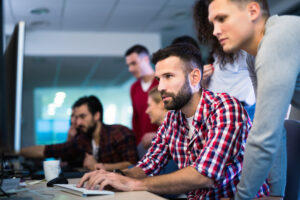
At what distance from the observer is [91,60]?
677cm

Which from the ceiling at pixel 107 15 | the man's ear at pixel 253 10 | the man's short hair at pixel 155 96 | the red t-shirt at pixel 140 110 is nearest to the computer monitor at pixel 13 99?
the man's ear at pixel 253 10

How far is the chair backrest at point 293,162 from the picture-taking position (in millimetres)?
1200

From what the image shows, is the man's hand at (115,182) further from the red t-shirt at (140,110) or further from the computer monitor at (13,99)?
the red t-shirt at (140,110)

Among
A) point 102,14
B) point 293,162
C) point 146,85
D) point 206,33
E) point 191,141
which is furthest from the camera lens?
point 102,14

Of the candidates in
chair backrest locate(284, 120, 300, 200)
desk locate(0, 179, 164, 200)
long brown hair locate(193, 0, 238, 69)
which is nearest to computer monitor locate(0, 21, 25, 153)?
desk locate(0, 179, 164, 200)

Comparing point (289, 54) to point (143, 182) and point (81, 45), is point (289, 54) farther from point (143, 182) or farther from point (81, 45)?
point (81, 45)

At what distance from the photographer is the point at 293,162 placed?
4.04 ft

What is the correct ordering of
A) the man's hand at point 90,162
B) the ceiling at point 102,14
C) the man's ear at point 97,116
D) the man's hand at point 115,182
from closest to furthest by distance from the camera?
the man's hand at point 115,182
the man's hand at point 90,162
the man's ear at point 97,116
the ceiling at point 102,14

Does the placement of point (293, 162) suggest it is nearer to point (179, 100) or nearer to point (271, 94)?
point (271, 94)

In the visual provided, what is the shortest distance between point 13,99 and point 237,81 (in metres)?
1.32

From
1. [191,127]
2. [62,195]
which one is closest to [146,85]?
[191,127]

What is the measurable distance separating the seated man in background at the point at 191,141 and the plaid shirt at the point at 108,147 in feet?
3.62

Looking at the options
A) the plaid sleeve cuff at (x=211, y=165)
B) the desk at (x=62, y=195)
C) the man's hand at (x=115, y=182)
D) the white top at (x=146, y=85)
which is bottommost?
the desk at (x=62, y=195)

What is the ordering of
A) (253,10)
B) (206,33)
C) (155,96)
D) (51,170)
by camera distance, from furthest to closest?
(155,96) < (206,33) < (51,170) < (253,10)
